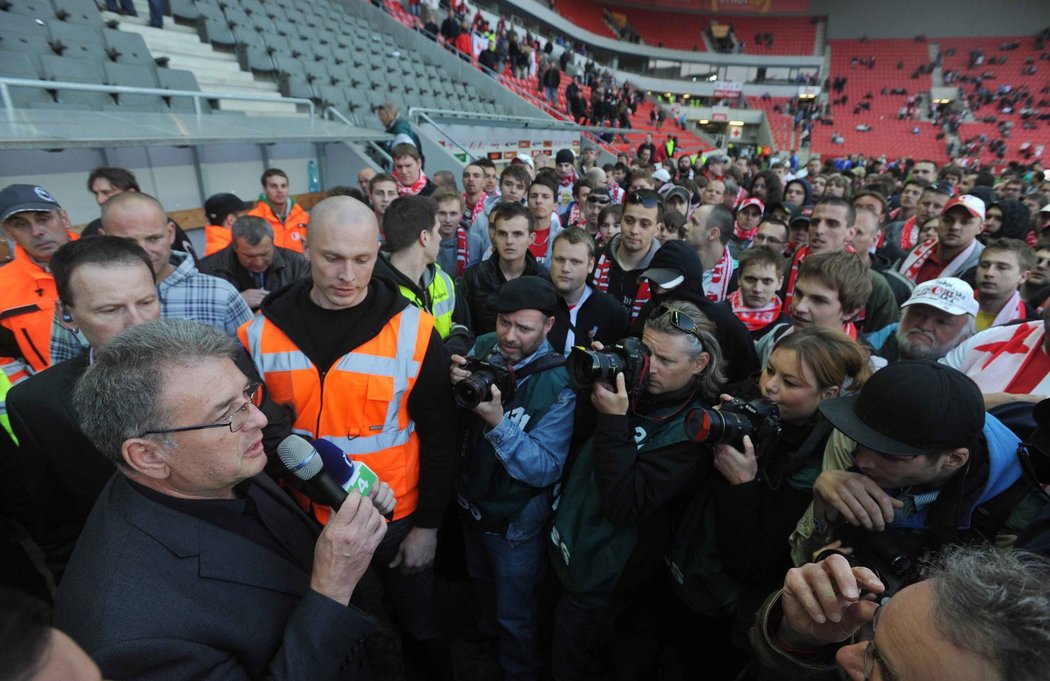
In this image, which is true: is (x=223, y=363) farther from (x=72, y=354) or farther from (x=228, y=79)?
(x=228, y=79)

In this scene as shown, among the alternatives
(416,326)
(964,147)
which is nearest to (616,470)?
(416,326)

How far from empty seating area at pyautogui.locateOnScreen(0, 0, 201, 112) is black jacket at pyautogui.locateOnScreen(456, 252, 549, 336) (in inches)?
187

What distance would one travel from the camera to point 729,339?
2457 millimetres

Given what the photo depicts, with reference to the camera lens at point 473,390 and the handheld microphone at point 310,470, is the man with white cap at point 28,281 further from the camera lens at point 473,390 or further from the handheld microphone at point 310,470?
the camera lens at point 473,390

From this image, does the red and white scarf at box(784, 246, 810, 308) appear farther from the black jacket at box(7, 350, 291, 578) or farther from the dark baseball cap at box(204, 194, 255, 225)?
the dark baseball cap at box(204, 194, 255, 225)

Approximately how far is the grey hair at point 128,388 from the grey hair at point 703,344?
1.42 m

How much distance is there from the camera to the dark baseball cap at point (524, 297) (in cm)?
187

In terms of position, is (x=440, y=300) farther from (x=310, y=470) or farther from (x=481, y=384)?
(x=310, y=470)

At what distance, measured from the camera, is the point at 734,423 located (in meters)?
1.44

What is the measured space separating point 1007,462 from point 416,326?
5.68 feet

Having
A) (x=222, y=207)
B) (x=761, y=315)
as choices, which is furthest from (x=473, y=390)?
(x=222, y=207)

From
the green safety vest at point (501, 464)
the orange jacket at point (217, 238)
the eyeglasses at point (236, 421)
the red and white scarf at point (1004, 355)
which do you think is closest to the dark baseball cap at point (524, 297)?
the green safety vest at point (501, 464)

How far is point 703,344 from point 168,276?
7.84 feet

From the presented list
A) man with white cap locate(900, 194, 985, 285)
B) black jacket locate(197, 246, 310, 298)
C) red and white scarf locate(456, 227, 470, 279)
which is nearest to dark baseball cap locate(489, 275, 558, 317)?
black jacket locate(197, 246, 310, 298)
